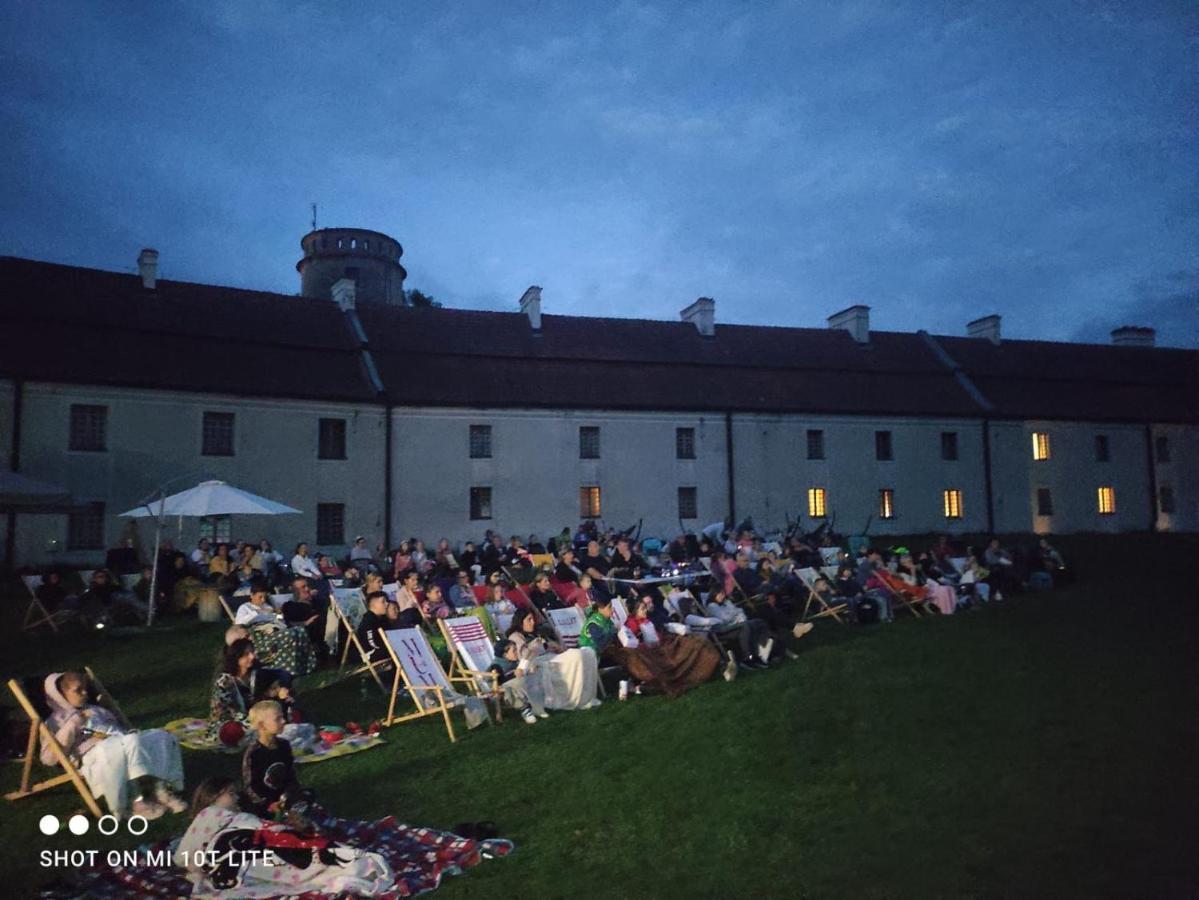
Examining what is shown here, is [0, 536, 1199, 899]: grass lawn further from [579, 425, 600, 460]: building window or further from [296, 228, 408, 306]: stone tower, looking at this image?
[296, 228, 408, 306]: stone tower

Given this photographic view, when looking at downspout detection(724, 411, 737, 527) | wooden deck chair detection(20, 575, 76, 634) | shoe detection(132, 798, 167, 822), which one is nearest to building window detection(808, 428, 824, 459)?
downspout detection(724, 411, 737, 527)

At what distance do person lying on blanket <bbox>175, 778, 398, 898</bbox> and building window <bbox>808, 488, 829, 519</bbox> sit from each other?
1094 inches

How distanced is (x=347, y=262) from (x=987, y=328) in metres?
33.0

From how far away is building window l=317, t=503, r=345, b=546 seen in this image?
25.8 m

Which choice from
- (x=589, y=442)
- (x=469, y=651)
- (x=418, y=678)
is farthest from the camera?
(x=589, y=442)

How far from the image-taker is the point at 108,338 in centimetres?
2398

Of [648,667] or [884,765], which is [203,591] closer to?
[648,667]

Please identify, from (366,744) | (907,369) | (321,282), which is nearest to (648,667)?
(366,744)

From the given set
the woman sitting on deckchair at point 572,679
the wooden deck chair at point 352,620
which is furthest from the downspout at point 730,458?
the woman sitting on deckchair at point 572,679

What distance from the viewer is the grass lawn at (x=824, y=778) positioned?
206 inches

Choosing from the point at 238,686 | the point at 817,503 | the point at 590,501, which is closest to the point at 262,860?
the point at 238,686

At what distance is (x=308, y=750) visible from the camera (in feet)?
28.1

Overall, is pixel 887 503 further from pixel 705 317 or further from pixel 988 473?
pixel 705 317

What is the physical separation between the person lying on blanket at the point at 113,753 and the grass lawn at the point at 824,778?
0.43 m
